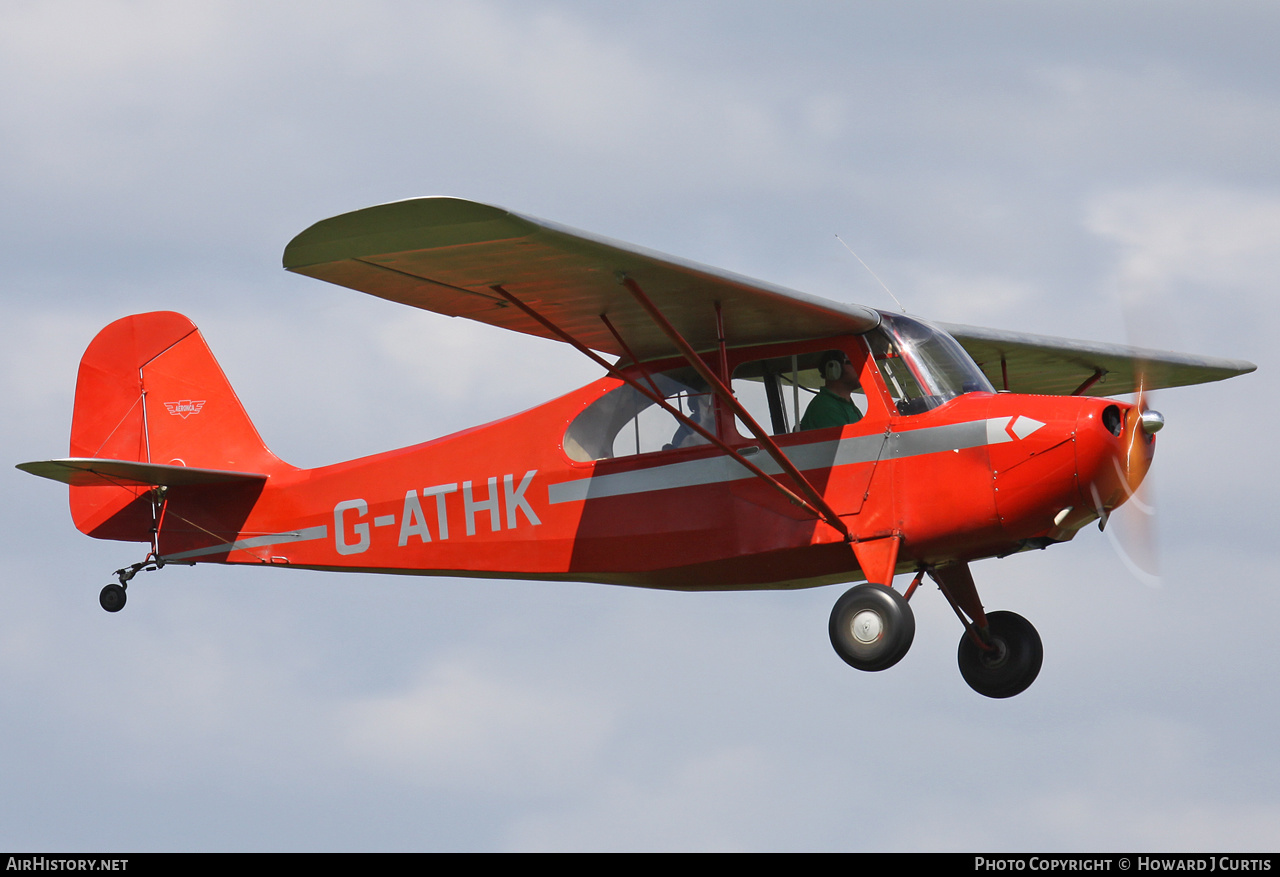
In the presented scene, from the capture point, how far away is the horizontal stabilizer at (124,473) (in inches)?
485

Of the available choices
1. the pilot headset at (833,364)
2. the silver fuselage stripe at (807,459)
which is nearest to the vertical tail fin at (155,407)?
the silver fuselage stripe at (807,459)

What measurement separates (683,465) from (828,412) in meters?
1.14

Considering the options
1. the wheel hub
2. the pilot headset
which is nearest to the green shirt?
the pilot headset

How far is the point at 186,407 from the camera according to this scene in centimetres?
1434

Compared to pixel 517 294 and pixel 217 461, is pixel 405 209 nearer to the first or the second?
pixel 517 294

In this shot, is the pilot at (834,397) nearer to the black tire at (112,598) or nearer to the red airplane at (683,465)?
the red airplane at (683,465)

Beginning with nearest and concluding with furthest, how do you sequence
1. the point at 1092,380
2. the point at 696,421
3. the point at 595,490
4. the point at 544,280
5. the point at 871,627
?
the point at 871,627 < the point at 544,280 < the point at 696,421 < the point at 595,490 < the point at 1092,380

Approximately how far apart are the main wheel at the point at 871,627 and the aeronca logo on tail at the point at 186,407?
668cm

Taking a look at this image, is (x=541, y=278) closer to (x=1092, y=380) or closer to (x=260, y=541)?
(x=260, y=541)

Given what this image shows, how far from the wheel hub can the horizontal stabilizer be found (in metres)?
5.66

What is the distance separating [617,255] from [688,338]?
62.4 inches

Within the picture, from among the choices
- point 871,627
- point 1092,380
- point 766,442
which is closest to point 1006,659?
point 871,627

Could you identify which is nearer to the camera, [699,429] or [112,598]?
[699,429]

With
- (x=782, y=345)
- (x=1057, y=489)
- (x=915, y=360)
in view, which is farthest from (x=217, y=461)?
(x=1057, y=489)
